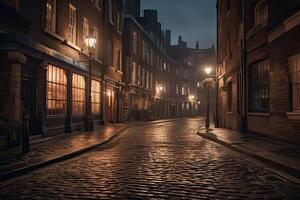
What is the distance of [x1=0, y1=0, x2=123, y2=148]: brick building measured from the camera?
11859 mm

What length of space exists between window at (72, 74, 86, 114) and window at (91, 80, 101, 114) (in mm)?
2288

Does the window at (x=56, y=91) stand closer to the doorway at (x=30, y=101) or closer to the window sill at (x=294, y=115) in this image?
the doorway at (x=30, y=101)

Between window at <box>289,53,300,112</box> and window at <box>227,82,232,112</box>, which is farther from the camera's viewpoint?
window at <box>227,82,232,112</box>

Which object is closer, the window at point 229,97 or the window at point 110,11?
the window at point 229,97

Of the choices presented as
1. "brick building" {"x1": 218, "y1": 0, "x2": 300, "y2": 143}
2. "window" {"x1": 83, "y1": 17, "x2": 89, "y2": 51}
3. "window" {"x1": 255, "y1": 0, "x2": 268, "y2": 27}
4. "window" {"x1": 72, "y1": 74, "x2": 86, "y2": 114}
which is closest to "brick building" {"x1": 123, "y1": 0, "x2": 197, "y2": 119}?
"window" {"x1": 83, "y1": 17, "x2": 89, "y2": 51}

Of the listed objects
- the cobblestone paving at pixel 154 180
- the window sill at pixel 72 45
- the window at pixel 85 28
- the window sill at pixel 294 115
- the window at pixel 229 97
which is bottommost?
the cobblestone paving at pixel 154 180

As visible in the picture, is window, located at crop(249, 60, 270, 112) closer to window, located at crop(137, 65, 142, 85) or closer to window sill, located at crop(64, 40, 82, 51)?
window sill, located at crop(64, 40, 82, 51)

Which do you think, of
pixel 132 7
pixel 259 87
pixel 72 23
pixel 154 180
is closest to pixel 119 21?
pixel 72 23

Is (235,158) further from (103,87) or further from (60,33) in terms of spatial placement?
(103,87)

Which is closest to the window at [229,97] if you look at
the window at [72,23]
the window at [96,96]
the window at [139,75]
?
the window at [96,96]

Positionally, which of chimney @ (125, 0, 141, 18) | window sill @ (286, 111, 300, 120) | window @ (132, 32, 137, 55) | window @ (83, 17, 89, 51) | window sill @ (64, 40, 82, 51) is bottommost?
window sill @ (286, 111, 300, 120)

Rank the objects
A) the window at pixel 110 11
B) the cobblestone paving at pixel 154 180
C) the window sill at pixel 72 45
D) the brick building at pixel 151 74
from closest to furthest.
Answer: the cobblestone paving at pixel 154 180 < the window sill at pixel 72 45 < the window at pixel 110 11 < the brick building at pixel 151 74

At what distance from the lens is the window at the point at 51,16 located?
51.9 ft

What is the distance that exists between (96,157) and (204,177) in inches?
157
